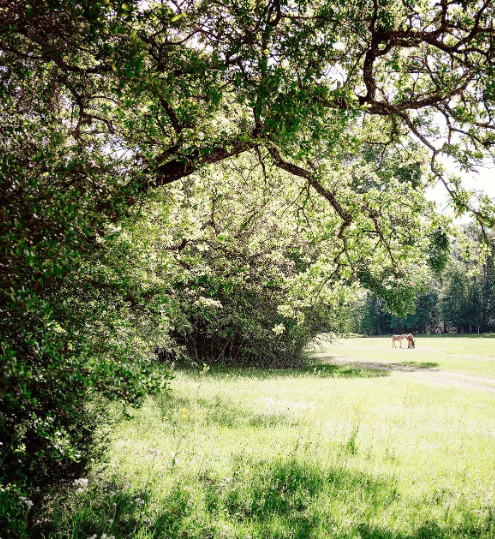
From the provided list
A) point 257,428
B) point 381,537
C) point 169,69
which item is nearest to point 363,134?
point 169,69

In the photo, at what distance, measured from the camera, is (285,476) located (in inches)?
209

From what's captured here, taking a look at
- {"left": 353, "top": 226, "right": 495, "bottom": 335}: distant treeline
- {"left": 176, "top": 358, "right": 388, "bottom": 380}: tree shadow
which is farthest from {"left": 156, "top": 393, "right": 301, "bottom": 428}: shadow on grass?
{"left": 353, "top": 226, "right": 495, "bottom": 335}: distant treeline

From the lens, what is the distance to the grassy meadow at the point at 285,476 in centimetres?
407

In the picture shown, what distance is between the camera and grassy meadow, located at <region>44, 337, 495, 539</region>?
4066 mm

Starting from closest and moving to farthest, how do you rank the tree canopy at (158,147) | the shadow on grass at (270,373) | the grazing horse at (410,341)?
1. the tree canopy at (158,147)
2. the shadow on grass at (270,373)
3. the grazing horse at (410,341)

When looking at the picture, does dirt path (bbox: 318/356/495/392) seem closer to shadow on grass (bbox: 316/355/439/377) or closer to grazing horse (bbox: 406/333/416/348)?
shadow on grass (bbox: 316/355/439/377)

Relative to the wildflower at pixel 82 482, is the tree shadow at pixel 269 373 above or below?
below

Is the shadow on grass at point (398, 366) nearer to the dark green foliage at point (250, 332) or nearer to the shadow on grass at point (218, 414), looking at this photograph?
the dark green foliage at point (250, 332)

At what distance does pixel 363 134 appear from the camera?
8.72 m

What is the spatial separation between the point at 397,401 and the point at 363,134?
797 centimetres

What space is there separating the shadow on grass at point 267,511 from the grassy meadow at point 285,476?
1 cm

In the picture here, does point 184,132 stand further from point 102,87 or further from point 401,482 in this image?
point 401,482

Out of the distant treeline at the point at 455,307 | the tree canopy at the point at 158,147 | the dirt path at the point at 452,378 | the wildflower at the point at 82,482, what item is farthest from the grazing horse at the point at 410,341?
the wildflower at the point at 82,482

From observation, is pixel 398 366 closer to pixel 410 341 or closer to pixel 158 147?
pixel 410 341
